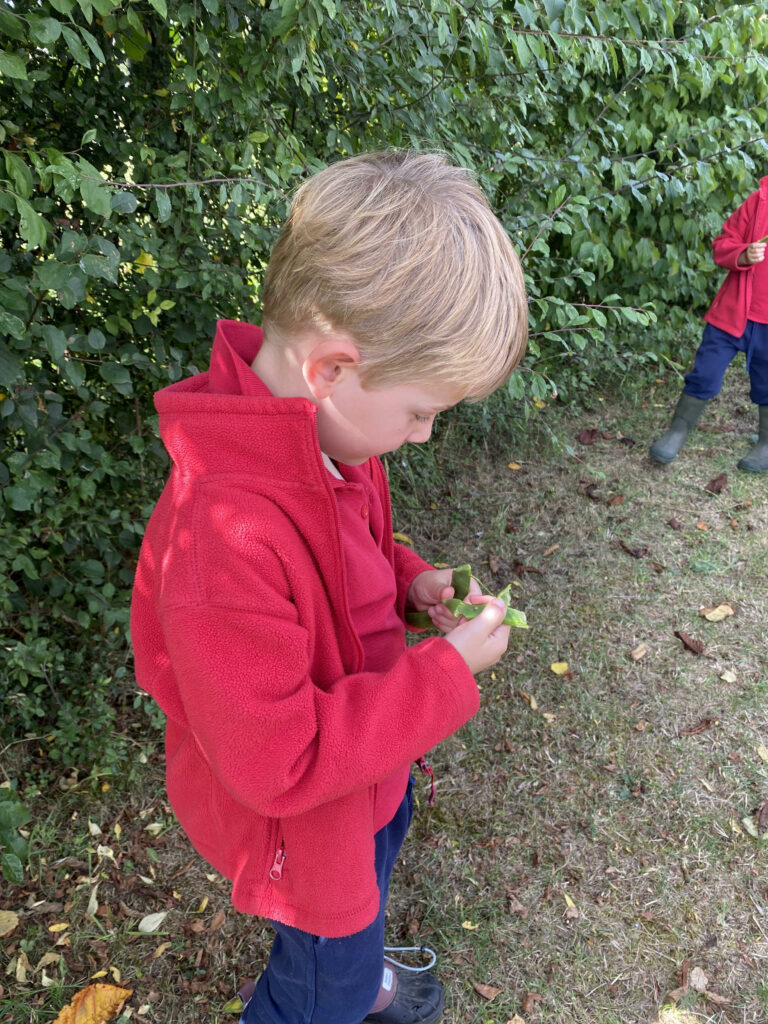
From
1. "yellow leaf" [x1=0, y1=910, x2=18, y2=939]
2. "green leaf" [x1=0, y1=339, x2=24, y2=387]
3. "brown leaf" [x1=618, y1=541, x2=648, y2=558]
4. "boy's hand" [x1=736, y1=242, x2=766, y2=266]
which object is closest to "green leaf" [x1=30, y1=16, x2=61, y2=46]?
"green leaf" [x1=0, y1=339, x2=24, y2=387]

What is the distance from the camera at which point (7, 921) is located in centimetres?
223

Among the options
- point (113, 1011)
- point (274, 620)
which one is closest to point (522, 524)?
point (113, 1011)

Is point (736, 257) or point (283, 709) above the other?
point (283, 709)

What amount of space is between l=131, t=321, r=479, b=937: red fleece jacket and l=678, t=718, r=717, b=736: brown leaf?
1968mm

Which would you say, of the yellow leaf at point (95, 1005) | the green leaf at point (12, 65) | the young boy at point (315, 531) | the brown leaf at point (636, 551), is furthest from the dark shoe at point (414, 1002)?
the green leaf at point (12, 65)

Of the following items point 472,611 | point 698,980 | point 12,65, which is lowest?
point 698,980

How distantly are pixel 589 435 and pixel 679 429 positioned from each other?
54 centimetres

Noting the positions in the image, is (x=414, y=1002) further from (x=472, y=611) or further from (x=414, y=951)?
(x=472, y=611)

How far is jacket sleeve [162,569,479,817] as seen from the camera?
1029 mm

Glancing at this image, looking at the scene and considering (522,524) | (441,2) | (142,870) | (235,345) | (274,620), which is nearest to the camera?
(274,620)

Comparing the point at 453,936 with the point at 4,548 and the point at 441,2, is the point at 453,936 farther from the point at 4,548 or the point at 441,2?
the point at 441,2

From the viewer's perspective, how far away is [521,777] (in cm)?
273

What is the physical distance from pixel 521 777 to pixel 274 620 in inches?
78.7

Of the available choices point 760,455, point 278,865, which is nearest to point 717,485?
point 760,455
